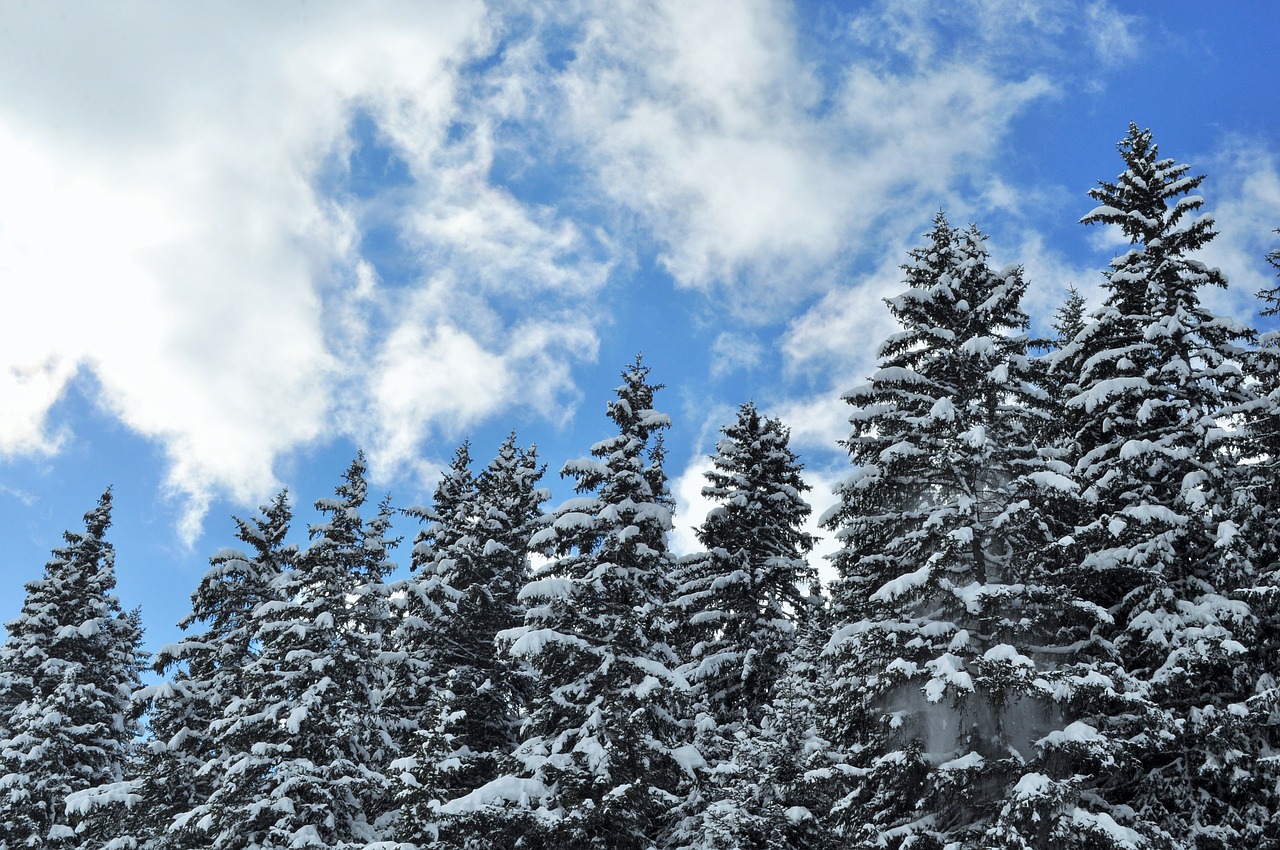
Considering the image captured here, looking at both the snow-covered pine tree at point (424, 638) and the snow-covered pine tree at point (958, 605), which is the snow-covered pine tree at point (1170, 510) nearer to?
the snow-covered pine tree at point (958, 605)

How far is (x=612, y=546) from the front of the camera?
65.6ft

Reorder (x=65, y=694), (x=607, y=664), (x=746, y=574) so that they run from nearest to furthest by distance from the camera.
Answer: (x=607, y=664) < (x=746, y=574) < (x=65, y=694)

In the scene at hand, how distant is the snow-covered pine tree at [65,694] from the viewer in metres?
27.6

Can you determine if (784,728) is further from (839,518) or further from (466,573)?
(466,573)

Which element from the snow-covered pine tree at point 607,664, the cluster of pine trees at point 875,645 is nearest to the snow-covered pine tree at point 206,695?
the cluster of pine trees at point 875,645

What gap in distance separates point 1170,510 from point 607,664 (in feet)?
40.3

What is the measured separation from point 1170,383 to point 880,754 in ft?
36.5

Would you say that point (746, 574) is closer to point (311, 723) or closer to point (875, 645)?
point (875, 645)

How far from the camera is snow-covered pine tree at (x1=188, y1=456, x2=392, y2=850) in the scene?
68.3 ft

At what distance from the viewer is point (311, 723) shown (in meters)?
21.8

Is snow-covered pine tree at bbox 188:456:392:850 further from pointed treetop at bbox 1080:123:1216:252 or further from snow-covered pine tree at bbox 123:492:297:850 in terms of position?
pointed treetop at bbox 1080:123:1216:252

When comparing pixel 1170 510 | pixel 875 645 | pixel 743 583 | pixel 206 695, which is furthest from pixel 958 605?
pixel 206 695

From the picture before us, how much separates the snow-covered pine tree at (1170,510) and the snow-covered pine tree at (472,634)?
13631mm

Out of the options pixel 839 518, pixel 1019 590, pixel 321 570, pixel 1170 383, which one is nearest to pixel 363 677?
pixel 321 570
